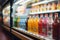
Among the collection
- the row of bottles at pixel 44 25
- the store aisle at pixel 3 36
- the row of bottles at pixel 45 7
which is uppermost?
the row of bottles at pixel 45 7

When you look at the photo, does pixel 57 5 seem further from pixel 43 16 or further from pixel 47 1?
pixel 43 16

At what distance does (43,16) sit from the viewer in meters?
1.96

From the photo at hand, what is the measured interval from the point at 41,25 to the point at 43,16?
0.45 ft

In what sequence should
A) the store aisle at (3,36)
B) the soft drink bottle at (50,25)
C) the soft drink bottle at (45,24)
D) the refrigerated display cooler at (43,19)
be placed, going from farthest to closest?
the store aisle at (3,36) → the soft drink bottle at (45,24) → the soft drink bottle at (50,25) → the refrigerated display cooler at (43,19)

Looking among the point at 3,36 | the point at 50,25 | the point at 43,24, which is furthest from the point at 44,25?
the point at 3,36

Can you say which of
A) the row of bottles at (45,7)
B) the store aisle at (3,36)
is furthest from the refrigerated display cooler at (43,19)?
the store aisle at (3,36)

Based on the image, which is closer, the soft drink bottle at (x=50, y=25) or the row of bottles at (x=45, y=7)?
the row of bottles at (x=45, y=7)

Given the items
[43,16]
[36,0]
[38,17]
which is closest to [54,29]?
[43,16]

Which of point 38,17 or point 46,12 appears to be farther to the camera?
point 38,17

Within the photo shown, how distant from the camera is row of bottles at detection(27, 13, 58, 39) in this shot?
1.63 metres

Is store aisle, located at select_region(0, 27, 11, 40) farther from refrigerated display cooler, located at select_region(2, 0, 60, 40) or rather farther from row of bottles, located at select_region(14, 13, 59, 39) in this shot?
row of bottles, located at select_region(14, 13, 59, 39)

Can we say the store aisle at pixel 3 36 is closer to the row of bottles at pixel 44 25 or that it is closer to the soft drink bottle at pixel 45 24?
the row of bottles at pixel 44 25

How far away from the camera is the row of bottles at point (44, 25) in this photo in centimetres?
163

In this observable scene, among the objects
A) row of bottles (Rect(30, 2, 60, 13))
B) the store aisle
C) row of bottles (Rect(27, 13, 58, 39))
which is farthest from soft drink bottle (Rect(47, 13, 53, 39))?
the store aisle
